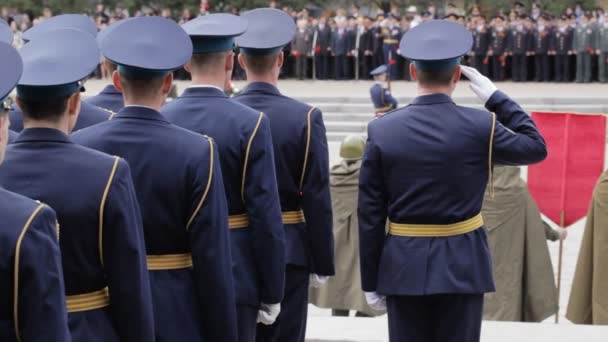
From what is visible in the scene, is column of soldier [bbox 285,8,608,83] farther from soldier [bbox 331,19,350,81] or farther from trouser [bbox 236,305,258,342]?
trouser [bbox 236,305,258,342]

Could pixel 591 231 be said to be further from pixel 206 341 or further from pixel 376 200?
pixel 206 341

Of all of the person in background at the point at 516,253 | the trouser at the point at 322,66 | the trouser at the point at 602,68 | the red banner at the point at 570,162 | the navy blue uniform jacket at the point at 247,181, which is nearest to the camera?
the navy blue uniform jacket at the point at 247,181

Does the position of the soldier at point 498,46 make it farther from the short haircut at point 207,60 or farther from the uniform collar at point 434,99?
the short haircut at point 207,60

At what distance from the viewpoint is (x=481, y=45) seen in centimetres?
2675

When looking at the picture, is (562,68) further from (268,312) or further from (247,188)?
(247,188)

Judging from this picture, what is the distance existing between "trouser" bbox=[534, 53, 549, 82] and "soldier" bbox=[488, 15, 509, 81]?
714 millimetres

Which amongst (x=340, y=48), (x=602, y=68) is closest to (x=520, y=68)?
(x=602, y=68)

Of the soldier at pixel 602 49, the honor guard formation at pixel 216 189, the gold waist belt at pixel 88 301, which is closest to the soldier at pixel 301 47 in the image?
the soldier at pixel 602 49

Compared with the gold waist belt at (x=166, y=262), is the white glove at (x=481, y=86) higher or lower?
higher

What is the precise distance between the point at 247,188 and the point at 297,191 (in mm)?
675

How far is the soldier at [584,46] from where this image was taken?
25859mm

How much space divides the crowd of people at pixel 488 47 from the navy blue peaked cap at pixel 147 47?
72.1ft

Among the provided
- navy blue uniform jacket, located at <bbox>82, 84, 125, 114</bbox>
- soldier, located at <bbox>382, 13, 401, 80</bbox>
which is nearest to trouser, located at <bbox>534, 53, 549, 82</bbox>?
soldier, located at <bbox>382, 13, 401, 80</bbox>

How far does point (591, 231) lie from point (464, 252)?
2.42 metres
